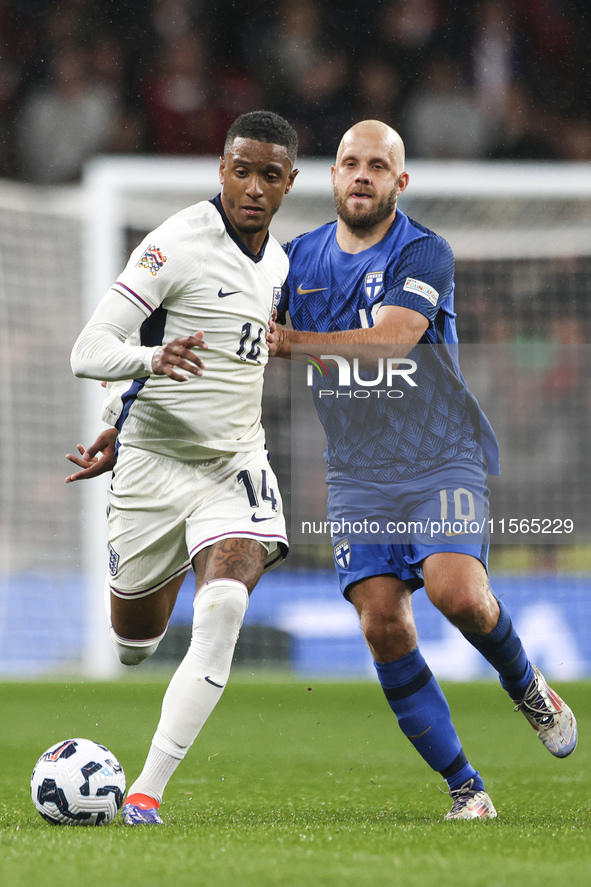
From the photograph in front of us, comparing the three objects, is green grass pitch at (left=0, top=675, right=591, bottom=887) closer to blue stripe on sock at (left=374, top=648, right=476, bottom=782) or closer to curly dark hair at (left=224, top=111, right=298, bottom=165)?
blue stripe on sock at (left=374, top=648, right=476, bottom=782)

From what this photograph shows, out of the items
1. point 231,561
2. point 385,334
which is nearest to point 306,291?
point 385,334

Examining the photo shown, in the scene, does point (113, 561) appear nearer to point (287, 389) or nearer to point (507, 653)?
point (507, 653)

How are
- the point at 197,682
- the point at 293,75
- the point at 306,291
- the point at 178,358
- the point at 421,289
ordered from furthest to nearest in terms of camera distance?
the point at 293,75, the point at 306,291, the point at 421,289, the point at 197,682, the point at 178,358

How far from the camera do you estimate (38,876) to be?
2.11m

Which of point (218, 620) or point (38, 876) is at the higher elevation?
point (218, 620)

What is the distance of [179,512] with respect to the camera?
133 inches

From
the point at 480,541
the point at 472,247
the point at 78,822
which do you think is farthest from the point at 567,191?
the point at 78,822

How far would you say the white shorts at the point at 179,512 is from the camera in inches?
129

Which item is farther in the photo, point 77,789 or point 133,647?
point 133,647

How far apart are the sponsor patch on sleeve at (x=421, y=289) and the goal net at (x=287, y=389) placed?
2.83m

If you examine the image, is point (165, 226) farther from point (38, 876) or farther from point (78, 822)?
point (38, 876)

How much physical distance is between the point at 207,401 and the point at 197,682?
840 millimetres

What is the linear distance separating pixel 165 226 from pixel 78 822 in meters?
1.64

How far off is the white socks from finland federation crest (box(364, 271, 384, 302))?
3.40 feet
